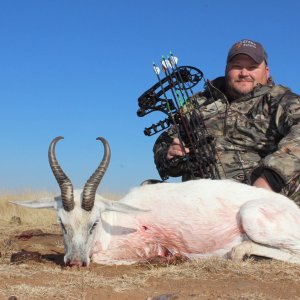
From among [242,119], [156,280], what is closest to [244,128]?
[242,119]

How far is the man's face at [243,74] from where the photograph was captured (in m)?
8.32

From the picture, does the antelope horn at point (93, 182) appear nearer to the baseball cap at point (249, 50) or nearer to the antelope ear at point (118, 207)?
the antelope ear at point (118, 207)

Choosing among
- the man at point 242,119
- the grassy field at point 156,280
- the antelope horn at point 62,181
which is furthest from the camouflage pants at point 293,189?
the antelope horn at point 62,181

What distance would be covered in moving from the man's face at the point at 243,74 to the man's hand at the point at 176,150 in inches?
52.4

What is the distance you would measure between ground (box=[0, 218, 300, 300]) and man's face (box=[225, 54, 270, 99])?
3.40 meters

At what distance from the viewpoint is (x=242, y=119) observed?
8.14m

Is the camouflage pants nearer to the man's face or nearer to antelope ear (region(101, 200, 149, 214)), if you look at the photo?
the man's face

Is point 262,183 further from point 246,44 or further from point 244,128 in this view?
point 246,44

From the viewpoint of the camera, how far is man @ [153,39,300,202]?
25.2 feet

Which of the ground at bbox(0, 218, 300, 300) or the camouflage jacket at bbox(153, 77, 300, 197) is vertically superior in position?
the camouflage jacket at bbox(153, 77, 300, 197)

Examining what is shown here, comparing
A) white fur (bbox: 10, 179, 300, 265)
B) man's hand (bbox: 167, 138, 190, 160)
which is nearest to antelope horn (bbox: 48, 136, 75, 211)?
white fur (bbox: 10, 179, 300, 265)

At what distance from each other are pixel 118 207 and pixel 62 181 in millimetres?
640

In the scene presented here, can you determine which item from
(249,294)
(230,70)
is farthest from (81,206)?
(230,70)

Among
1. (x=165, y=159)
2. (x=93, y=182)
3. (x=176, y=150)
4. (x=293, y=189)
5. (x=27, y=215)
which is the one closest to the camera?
(x=93, y=182)
